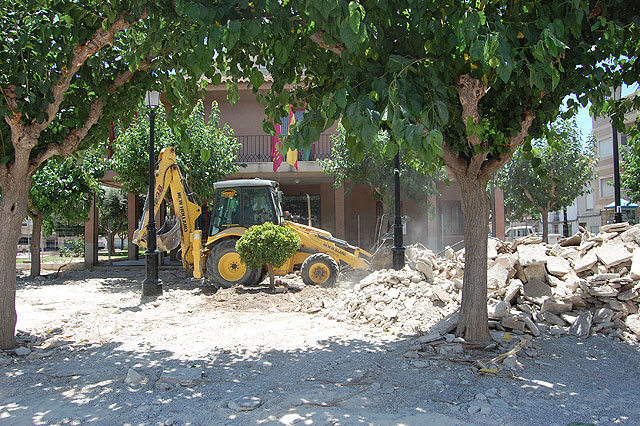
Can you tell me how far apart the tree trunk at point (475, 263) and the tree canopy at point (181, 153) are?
9252mm

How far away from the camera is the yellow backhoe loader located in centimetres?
1148

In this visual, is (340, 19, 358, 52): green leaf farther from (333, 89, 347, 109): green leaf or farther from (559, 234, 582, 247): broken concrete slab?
(559, 234, 582, 247): broken concrete slab

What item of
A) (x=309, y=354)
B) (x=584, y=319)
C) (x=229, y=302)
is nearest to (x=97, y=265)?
(x=229, y=302)

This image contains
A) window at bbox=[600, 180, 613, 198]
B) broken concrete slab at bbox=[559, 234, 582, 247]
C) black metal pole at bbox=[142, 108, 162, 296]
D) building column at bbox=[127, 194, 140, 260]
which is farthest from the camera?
window at bbox=[600, 180, 613, 198]

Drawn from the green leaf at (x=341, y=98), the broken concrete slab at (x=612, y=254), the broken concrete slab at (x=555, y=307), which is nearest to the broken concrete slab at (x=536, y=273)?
the broken concrete slab at (x=555, y=307)

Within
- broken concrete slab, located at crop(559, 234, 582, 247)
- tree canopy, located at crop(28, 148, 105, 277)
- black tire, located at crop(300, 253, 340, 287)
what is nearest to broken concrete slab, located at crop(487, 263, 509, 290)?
broken concrete slab, located at crop(559, 234, 582, 247)

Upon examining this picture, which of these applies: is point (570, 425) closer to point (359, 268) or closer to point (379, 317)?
point (379, 317)

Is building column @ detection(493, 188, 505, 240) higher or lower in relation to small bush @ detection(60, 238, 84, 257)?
higher

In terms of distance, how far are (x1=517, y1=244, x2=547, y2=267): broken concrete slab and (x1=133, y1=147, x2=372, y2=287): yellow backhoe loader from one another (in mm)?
3823

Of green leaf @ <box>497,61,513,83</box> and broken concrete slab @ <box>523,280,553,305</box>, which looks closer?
green leaf @ <box>497,61,513,83</box>

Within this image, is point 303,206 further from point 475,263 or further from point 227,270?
point 475,263

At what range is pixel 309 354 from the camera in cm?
610

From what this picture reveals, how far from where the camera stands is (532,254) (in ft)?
27.9

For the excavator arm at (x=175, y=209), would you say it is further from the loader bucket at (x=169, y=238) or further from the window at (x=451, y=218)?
the window at (x=451, y=218)
